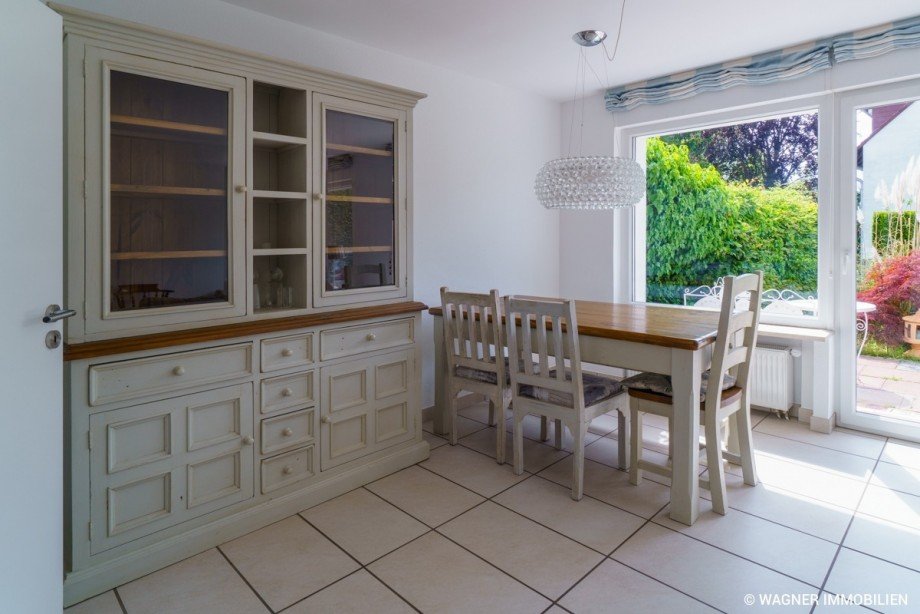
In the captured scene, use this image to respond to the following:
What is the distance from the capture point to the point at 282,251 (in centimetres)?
235

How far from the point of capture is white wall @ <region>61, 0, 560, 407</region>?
275 centimetres

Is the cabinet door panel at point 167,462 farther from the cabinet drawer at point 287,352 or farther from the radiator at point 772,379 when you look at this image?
the radiator at point 772,379

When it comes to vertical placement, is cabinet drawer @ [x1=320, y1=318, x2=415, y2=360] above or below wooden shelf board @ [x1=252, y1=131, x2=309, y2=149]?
below

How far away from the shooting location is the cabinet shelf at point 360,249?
2.51 metres

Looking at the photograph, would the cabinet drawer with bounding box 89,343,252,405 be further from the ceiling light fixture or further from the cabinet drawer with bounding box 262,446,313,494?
the ceiling light fixture

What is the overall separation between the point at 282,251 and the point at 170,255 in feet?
1.49

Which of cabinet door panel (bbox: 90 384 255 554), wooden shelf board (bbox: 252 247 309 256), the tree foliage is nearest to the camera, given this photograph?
cabinet door panel (bbox: 90 384 255 554)

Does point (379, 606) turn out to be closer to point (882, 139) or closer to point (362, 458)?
point (362, 458)

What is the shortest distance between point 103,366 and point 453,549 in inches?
55.9

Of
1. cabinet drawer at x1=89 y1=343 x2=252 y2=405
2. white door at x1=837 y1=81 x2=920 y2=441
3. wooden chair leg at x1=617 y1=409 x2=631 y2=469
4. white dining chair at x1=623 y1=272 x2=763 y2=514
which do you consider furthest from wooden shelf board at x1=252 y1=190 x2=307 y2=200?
white door at x1=837 y1=81 x2=920 y2=441

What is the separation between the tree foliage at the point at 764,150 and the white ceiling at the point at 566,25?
505 millimetres

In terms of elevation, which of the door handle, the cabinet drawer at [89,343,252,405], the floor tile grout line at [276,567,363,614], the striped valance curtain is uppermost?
the striped valance curtain

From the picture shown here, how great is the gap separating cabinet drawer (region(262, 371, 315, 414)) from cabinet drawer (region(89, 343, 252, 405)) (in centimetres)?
12

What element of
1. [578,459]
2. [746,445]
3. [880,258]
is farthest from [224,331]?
[880,258]
